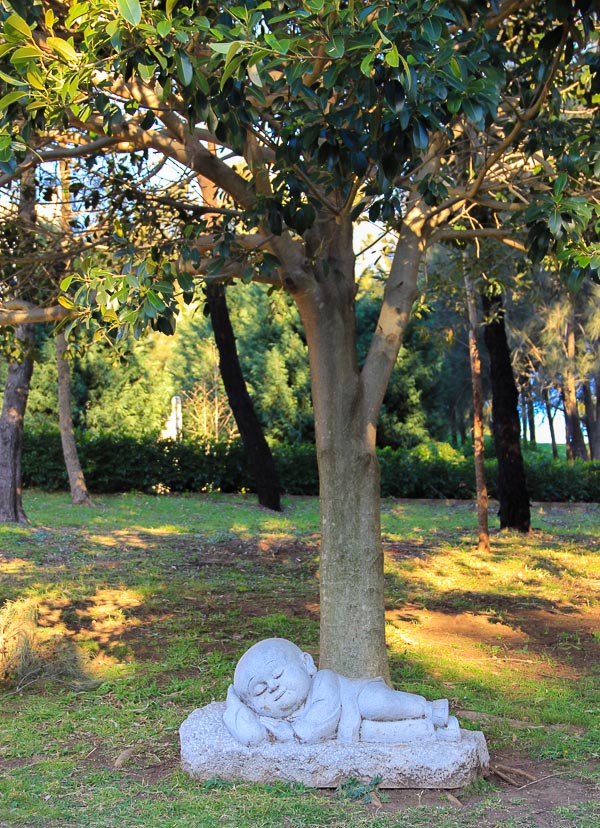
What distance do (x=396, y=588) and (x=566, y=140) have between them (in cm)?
514

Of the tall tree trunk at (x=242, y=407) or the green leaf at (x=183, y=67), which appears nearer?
the green leaf at (x=183, y=67)

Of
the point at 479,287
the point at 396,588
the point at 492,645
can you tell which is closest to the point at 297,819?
the point at 492,645

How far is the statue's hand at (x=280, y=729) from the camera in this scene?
170 inches

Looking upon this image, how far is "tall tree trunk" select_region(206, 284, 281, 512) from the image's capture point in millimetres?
14668

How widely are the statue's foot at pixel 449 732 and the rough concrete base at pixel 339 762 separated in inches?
1.2

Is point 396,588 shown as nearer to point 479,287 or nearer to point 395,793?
point 479,287

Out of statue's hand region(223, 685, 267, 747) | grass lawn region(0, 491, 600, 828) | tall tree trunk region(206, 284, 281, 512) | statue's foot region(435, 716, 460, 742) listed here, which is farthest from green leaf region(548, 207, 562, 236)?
tall tree trunk region(206, 284, 281, 512)

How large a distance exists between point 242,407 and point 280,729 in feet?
36.4

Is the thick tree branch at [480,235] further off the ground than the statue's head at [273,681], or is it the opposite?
the thick tree branch at [480,235]

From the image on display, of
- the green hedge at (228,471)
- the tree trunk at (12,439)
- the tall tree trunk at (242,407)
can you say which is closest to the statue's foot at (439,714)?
the tree trunk at (12,439)

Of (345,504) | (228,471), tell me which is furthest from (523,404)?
(345,504)

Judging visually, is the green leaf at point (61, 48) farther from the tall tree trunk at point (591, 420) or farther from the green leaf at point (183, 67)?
the tall tree trunk at point (591, 420)

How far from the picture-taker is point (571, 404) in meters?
26.8

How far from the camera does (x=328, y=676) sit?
452cm
